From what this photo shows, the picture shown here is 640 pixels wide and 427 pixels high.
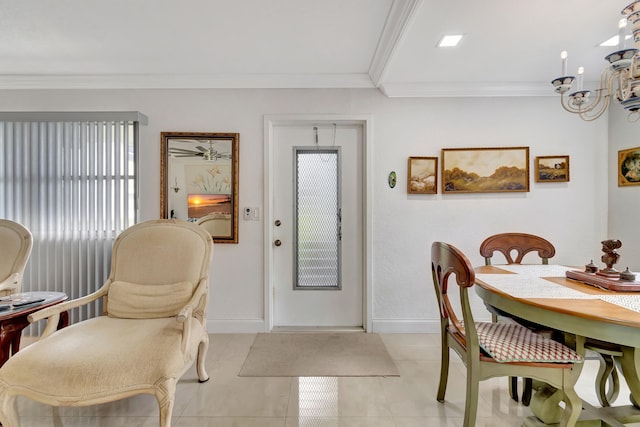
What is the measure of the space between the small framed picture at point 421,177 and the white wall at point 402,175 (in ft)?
0.23

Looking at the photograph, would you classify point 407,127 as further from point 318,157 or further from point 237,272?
Result: point 237,272

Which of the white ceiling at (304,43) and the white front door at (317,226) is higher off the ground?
the white ceiling at (304,43)

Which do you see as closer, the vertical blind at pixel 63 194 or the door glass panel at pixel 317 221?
the vertical blind at pixel 63 194

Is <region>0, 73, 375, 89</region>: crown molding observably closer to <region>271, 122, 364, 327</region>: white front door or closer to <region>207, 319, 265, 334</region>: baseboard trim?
<region>271, 122, 364, 327</region>: white front door

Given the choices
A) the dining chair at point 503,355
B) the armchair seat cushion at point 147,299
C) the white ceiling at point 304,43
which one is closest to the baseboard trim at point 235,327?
the armchair seat cushion at point 147,299

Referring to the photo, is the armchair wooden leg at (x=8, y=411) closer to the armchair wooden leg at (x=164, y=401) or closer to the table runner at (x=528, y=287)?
the armchair wooden leg at (x=164, y=401)

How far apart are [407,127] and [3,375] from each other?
128 inches

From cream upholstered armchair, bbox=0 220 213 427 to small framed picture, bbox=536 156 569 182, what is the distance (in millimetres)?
3137

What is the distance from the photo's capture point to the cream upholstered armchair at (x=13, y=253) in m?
2.20

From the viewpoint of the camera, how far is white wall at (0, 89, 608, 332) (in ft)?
9.68

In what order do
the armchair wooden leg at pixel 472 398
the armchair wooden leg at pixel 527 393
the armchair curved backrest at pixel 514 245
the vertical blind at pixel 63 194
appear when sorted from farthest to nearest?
the vertical blind at pixel 63 194 → the armchair curved backrest at pixel 514 245 → the armchair wooden leg at pixel 527 393 → the armchair wooden leg at pixel 472 398

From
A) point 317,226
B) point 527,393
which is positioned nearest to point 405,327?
point 527,393

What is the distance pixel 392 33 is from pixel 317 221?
1.75 meters

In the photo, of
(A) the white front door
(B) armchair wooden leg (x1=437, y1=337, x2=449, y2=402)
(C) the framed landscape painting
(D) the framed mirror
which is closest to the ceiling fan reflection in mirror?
(D) the framed mirror
